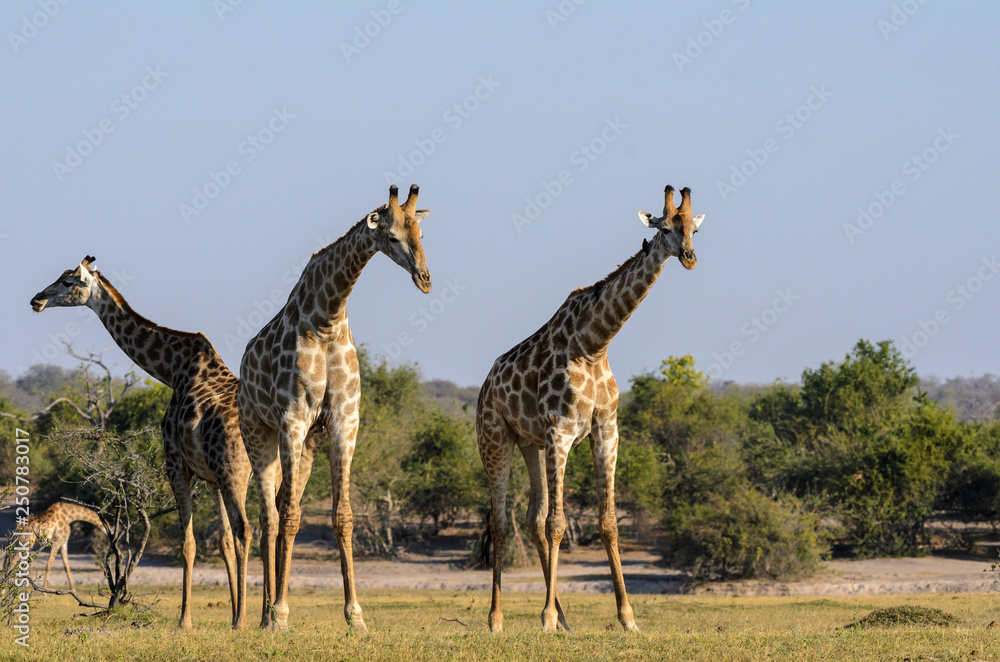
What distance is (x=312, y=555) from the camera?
93.8 ft

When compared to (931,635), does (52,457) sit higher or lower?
higher

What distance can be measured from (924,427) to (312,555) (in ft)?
52.7

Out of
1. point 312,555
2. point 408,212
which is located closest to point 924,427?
point 312,555

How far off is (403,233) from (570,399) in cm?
236

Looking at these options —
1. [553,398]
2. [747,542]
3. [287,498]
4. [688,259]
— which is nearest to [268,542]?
[287,498]

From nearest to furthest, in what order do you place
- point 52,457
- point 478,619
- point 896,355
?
point 478,619 < point 52,457 < point 896,355

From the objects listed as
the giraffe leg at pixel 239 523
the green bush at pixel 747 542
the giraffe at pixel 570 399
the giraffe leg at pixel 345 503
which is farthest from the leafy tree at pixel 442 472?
the giraffe leg at pixel 345 503

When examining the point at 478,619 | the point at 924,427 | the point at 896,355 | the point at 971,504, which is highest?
the point at 896,355

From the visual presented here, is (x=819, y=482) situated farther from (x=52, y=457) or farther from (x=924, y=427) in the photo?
(x=52, y=457)

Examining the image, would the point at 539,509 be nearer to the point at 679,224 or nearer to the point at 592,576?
the point at 679,224

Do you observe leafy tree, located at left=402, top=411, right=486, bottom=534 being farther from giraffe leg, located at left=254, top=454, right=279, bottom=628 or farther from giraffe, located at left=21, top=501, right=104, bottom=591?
giraffe leg, located at left=254, top=454, right=279, bottom=628

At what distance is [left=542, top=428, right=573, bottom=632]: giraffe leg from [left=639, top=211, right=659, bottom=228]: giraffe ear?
2.10 meters

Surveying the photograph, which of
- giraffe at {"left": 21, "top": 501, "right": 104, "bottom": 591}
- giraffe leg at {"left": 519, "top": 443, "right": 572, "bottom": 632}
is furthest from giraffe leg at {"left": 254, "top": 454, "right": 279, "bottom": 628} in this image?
giraffe at {"left": 21, "top": 501, "right": 104, "bottom": 591}

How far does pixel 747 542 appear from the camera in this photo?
876 inches
